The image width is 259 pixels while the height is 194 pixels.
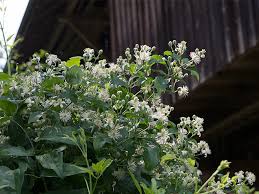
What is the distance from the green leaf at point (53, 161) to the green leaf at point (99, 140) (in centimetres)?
8

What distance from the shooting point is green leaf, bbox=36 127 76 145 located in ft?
4.37

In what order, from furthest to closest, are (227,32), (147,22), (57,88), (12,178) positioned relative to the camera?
(147,22), (227,32), (57,88), (12,178)

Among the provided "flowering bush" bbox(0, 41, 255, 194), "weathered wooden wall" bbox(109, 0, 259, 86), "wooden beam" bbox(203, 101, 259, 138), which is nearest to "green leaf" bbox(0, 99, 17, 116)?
"flowering bush" bbox(0, 41, 255, 194)

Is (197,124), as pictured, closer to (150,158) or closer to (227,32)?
(150,158)

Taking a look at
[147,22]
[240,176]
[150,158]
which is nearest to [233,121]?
[147,22]

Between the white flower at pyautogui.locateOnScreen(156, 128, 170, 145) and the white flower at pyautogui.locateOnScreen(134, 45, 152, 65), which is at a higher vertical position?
the white flower at pyautogui.locateOnScreen(134, 45, 152, 65)

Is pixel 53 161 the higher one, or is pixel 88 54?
pixel 88 54

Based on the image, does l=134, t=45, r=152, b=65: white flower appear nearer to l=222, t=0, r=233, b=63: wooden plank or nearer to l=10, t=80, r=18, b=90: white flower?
l=10, t=80, r=18, b=90: white flower

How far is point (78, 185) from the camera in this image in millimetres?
1363

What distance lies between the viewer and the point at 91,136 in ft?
4.68

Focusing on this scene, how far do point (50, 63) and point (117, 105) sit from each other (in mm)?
215

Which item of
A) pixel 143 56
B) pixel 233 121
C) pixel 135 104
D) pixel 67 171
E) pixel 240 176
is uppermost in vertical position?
pixel 143 56

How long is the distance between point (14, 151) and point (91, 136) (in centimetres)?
20

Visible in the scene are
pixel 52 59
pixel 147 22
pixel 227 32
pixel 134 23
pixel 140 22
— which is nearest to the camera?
pixel 52 59
